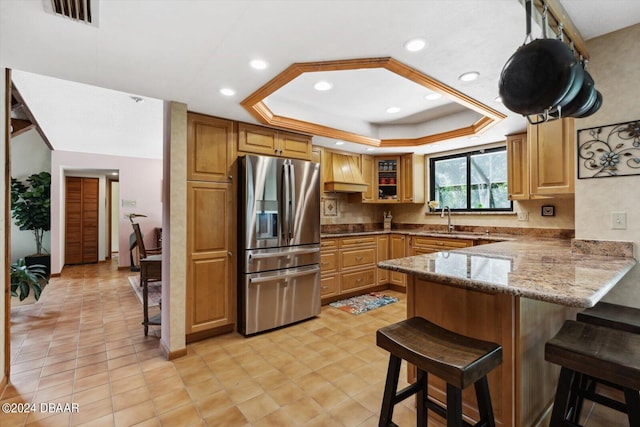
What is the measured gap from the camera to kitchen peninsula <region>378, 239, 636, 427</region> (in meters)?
1.29

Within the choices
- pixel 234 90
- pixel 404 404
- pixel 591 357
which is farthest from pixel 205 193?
pixel 591 357

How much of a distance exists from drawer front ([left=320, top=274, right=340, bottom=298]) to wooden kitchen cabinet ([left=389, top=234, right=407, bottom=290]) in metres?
1.06

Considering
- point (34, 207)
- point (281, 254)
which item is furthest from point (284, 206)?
point (34, 207)

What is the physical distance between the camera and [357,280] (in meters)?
4.32

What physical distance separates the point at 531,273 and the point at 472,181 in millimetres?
3411

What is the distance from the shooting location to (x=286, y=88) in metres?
3.07

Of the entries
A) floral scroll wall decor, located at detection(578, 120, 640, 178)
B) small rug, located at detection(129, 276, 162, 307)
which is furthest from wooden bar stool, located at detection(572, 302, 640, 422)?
small rug, located at detection(129, 276, 162, 307)

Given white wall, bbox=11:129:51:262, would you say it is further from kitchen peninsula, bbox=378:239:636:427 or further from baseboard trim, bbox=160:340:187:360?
kitchen peninsula, bbox=378:239:636:427

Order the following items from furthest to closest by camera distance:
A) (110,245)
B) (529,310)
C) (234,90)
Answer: (110,245) < (234,90) < (529,310)

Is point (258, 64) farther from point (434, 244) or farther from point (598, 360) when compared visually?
point (434, 244)

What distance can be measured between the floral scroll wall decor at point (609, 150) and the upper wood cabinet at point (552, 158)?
1.14ft

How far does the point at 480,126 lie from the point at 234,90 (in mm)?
2763

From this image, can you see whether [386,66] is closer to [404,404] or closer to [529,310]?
[529,310]

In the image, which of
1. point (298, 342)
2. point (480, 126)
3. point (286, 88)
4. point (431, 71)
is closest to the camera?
point (431, 71)
